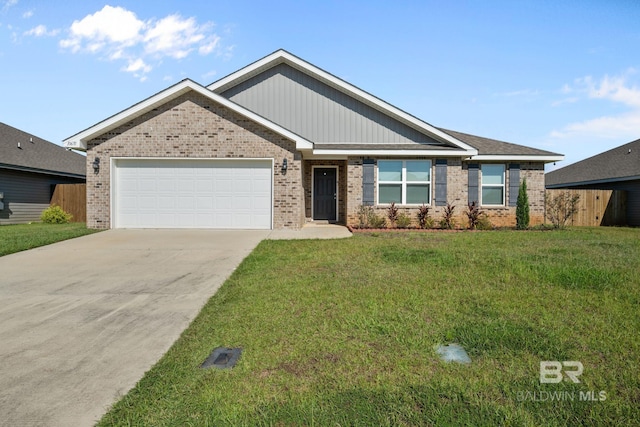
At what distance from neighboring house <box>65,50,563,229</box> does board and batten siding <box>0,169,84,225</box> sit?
725 centimetres

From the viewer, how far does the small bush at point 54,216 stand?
55.4 ft

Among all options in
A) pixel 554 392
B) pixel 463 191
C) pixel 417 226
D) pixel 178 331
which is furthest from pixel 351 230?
pixel 554 392

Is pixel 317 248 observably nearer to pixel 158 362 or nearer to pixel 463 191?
pixel 158 362

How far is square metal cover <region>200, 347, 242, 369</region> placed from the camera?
3109 millimetres

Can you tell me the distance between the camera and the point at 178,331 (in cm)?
398

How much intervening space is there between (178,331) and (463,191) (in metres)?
13.1

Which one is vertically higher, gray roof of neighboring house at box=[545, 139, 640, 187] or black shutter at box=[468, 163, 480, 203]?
gray roof of neighboring house at box=[545, 139, 640, 187]

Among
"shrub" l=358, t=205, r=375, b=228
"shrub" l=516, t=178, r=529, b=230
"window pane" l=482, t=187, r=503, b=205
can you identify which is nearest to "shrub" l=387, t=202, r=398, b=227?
"shrub" l=358, t=205, r=375, b=228

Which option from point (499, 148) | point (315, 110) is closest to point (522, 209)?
point (499, 148)

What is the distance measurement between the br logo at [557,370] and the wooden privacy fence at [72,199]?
2024cm

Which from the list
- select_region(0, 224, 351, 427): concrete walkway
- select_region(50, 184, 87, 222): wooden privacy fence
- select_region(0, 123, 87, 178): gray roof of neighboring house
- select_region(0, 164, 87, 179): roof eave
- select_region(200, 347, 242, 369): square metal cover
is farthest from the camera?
select_region(50, 184, 87, 222): wooden privacy fence

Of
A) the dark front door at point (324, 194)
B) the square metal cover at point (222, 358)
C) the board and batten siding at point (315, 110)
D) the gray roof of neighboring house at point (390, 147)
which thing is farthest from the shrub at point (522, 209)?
the square metal cover at point (222, 358)

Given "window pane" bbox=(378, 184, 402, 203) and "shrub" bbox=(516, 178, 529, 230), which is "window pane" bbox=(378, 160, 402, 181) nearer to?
"window pane" bbox=(378, 184, 402, 203)

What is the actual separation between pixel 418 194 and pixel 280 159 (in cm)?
564
